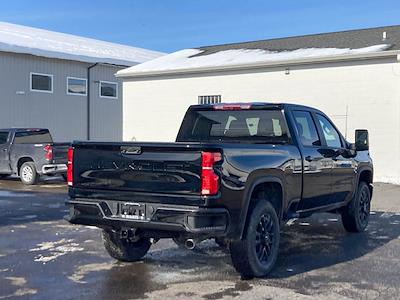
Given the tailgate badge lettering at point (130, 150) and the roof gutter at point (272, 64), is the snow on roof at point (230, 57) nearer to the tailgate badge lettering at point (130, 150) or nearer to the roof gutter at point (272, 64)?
the roof gutter at point (272, 64)

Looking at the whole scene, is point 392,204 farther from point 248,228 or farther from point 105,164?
point 105,164

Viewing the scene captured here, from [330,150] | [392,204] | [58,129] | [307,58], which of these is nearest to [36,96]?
[58,129]

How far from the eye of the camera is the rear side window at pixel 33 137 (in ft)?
54.5

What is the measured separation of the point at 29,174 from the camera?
16031 mm

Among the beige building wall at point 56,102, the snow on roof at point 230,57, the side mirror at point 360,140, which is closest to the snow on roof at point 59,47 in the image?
the beige building wall at point 56,102

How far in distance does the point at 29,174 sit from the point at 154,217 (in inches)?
444

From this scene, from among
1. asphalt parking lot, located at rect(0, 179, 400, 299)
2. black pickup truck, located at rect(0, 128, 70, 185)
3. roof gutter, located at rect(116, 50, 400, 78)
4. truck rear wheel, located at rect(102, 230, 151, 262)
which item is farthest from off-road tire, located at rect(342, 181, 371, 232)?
black pickup truck, located at rect(0, 128, 70, 185)

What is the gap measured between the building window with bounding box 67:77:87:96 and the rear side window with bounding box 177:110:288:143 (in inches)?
708

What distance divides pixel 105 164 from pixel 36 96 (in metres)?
18.7

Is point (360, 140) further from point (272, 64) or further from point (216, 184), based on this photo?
point (272, 64)

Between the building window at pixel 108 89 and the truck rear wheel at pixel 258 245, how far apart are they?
21.0m

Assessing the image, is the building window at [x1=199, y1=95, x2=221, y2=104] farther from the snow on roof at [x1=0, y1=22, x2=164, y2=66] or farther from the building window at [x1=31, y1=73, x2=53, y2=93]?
the building window at [x1=31, y1=73, x2=53, y2=93]

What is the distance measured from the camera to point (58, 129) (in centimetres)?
2464

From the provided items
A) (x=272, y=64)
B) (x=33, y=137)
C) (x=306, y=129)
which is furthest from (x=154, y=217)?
(x=272, y=64)
